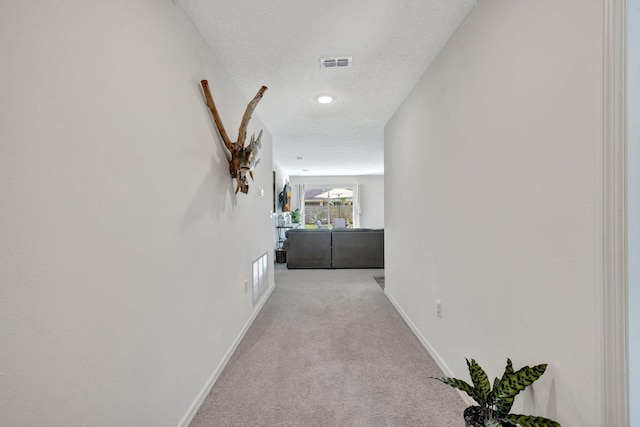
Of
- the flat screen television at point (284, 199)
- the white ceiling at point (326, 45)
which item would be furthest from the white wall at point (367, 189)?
the white ceiling at point (326, 45)

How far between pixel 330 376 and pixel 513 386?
119cm

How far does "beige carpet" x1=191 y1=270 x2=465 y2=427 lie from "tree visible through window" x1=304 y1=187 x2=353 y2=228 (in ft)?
20.9

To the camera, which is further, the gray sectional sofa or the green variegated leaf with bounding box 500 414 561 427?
the gray sectional sofa

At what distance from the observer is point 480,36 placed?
1449 mm

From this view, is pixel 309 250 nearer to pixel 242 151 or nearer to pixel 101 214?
pixel 242 151

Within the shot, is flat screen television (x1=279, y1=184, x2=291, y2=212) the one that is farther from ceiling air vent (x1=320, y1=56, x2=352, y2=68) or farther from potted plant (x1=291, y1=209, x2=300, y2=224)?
ceiling air vent (x1=320, y1=56, x2=352, y2=68)

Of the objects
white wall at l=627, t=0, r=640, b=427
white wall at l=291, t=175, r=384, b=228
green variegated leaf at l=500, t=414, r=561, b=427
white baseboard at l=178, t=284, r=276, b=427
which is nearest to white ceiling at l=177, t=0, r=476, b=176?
white wall at l=627, t=0, r=640, b=427

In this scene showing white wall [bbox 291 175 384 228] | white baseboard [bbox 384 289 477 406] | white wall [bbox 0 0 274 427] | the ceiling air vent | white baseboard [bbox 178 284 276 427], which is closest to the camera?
white wall [bbox 0 0 274 427]

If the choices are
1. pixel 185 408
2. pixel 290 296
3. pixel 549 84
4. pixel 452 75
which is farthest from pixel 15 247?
pixel 290 296

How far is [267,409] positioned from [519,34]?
2230 mm

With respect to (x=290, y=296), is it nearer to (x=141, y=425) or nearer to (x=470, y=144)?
(x=141, y=425)

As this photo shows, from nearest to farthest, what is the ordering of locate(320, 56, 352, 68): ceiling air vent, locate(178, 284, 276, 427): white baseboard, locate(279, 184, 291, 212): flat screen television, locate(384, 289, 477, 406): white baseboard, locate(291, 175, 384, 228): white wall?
locate(178, 284, 276, 427): white baseboard < locate(384, 289, 477, 406): white baseboard < locate(320, 56, 352, 68): ceiling air vent < locate(279, 184, 291, 212): flat screen television < locate(291, 175, 384, 228): white wall

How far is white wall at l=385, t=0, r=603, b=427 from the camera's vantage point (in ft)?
2.87

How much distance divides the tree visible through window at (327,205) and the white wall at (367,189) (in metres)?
0.31
